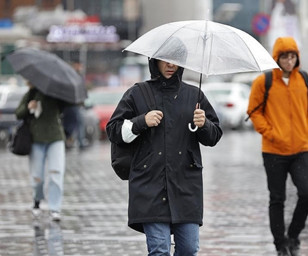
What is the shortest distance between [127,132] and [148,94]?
295mm

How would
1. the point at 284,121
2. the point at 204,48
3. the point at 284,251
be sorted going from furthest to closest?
the point at 284,251
the point at 284,121
the point at 204,48

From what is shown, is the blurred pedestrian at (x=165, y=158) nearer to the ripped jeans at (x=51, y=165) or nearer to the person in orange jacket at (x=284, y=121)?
the person in orange jacket at (x=284, y=121)

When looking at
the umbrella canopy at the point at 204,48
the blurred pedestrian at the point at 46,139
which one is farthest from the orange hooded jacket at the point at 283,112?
the blurred pedestrian at the point at 46,139

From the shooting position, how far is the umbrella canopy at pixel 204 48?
22.3 feet

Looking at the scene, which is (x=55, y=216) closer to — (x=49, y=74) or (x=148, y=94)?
(x=49, y=74)

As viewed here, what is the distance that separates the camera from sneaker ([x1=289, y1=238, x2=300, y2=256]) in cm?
961

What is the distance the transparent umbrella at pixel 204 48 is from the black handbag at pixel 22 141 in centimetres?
491

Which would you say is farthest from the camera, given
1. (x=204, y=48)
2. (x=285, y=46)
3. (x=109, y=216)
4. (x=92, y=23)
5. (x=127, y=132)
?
(x=92, y=23)

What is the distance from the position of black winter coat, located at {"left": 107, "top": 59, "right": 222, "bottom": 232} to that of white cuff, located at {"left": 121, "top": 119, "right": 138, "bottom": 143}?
33 mm

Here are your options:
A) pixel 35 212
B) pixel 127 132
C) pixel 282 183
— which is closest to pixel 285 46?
pixel 282 183

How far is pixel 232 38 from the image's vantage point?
700 cm

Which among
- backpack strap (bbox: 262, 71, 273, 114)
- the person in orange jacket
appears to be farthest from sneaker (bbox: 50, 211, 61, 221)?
backpack strap (bbox: 262, 71, 273, 114)

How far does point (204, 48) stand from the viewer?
22.5 feet

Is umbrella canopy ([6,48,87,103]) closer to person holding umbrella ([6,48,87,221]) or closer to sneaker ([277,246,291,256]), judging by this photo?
person holding umbrella ([6,48,87,221])
